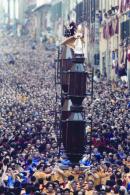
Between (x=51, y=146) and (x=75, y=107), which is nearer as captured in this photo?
(x=75, y=107)

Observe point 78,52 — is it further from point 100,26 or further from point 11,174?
point 100,26

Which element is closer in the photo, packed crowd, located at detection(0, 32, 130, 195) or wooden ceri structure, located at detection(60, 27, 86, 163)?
packed crowd, located at detection(0, 32, 130, 195)

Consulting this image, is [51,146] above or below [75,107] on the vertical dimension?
below

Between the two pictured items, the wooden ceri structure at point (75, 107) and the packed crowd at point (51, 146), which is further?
the wooden ceri structure at point (75, 107)

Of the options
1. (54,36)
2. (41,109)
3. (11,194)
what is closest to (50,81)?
(41,109)

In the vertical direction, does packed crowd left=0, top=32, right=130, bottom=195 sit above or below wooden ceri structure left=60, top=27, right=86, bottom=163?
below

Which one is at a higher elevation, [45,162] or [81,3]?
[81,3]

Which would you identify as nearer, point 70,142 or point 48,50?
point 70,142

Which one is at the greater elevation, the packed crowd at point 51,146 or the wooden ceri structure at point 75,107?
the wooden ceri structure at point 75,107
